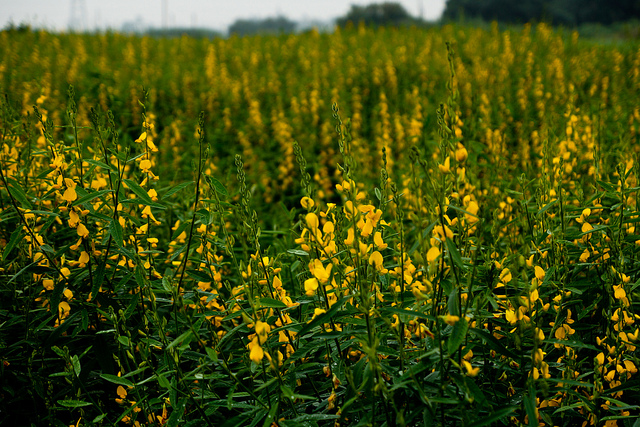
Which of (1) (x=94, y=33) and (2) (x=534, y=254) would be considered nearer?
(2) (x=534, y=254)

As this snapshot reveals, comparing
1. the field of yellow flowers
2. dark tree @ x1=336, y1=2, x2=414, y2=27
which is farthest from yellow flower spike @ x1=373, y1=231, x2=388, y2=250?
dark tree @ x1=336, y1=2, x2=414, y2=27

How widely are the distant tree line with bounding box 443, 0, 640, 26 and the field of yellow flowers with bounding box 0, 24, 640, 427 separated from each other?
31304 mm

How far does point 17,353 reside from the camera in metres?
2.03

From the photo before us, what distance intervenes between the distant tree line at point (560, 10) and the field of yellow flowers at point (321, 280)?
3130 centimetres

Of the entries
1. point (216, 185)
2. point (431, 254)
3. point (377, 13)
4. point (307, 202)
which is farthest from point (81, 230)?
point (377, 13)

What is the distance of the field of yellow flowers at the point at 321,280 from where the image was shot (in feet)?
4.16

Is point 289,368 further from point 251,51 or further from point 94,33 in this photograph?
point 94,33

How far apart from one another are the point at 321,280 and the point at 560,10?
3866cm

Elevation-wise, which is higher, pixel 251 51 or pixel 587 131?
pixel 251 51

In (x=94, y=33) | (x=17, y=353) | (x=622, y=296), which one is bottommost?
(x=17, y=353)

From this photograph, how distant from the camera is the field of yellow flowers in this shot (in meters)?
1.27

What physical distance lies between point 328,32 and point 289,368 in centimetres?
1341

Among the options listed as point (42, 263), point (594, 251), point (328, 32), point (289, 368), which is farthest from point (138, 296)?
point (328, 32)

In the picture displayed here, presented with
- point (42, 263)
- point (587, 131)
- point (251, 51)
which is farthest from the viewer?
point (251, 51)
